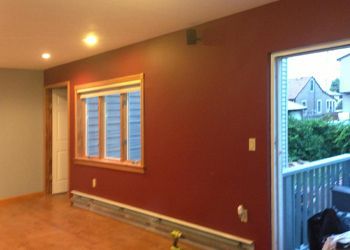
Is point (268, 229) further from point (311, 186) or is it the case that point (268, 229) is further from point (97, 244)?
point (97, 244)

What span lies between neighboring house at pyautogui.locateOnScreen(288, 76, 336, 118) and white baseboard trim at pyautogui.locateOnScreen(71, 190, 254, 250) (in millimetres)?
1527

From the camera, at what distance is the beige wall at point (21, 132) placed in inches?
237

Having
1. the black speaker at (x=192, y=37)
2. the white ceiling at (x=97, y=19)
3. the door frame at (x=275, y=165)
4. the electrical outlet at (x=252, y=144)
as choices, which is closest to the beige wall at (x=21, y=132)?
the white ceiling at (x=97, y=19)

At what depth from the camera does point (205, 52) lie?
3.60m

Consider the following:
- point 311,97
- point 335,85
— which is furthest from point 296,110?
point 335,85

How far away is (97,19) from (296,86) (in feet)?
6.87

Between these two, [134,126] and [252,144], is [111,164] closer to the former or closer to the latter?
[134,126]

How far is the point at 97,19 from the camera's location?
3326mm

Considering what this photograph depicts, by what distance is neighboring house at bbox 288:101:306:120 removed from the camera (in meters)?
3.69

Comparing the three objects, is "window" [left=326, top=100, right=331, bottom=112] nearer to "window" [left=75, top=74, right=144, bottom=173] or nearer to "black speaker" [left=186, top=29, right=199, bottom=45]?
"black speaker" [left=186, top=29, right=199, bottom=45]

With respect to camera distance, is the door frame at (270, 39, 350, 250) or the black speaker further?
the black speaker

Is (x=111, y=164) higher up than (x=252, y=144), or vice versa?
(x=252, y=144)

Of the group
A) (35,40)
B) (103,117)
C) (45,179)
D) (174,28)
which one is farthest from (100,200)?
(174,28)

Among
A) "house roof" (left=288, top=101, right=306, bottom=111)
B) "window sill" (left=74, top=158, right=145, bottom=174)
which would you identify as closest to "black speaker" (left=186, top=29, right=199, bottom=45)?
"house roof" (left=288, top=101, right=306, bottom=111)
